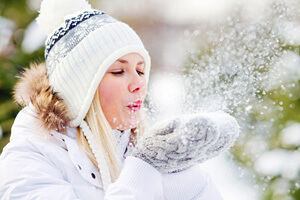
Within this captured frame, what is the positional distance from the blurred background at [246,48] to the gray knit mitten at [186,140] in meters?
1.76

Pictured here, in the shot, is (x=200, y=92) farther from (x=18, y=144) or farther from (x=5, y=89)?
(x=5, y=89)

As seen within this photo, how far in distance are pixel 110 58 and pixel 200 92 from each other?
54cm

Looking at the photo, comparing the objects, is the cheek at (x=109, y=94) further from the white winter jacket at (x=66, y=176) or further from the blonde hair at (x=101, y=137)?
the white winter jacket at (x=66, y=176)

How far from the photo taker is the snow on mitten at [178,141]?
124cm

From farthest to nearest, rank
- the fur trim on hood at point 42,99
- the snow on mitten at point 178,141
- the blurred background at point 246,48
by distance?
the blurred background at point 246,48 < the fur trim on hood at point 42,99 < the snow on mitten at point 178,141

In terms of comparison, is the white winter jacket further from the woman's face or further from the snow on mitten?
the woman's face

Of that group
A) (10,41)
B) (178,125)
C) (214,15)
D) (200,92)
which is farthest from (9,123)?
(178,125)

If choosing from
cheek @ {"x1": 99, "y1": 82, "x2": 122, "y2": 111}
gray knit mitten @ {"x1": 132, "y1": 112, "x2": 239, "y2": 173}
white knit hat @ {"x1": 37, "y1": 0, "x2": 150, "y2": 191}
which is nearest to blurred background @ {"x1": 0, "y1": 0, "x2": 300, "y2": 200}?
white knit hat @ {"x1": 37, "y1": 0, "x2": 150, "y2": 191}

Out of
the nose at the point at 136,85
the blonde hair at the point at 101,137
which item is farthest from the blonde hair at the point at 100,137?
the nose at the point at 136,85

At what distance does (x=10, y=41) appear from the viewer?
4141 millimetres

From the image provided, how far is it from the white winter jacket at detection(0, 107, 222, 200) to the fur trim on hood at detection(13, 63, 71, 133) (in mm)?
40

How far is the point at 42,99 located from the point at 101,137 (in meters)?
0.29

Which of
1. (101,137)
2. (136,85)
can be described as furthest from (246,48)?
(101,137)

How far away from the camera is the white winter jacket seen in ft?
4.37
